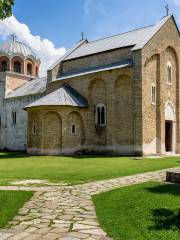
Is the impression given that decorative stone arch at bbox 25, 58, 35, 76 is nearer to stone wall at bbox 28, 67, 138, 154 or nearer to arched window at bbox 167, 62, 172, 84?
stone wall at bbox 28, 67, 138, 154

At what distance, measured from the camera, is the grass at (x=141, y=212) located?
5.73 meters

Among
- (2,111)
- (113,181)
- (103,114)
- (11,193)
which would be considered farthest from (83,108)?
(11,193)

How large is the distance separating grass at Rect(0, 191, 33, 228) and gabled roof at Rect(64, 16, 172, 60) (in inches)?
749

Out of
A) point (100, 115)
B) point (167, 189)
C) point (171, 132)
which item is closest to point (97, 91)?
point (100, 115)

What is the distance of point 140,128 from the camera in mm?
25266

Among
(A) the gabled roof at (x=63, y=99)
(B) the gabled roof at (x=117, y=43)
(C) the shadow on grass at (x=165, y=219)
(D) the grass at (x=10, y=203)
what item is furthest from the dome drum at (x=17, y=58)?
(C) the shadow on grass at (x=165, y=219)

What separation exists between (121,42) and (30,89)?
1235 cm

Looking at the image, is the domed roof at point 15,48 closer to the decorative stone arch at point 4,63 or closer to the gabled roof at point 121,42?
the decorative stone arch at point 4,63

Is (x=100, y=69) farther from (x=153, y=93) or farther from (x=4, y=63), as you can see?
(x=4, y=63)

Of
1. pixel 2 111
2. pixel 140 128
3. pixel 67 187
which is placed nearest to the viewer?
pixel 67 187

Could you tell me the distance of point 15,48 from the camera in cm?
4103

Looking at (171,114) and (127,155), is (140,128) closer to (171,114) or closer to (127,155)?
(127,155)

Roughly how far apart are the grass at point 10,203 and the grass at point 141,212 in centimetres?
179

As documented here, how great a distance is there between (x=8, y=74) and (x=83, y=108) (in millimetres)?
14925
